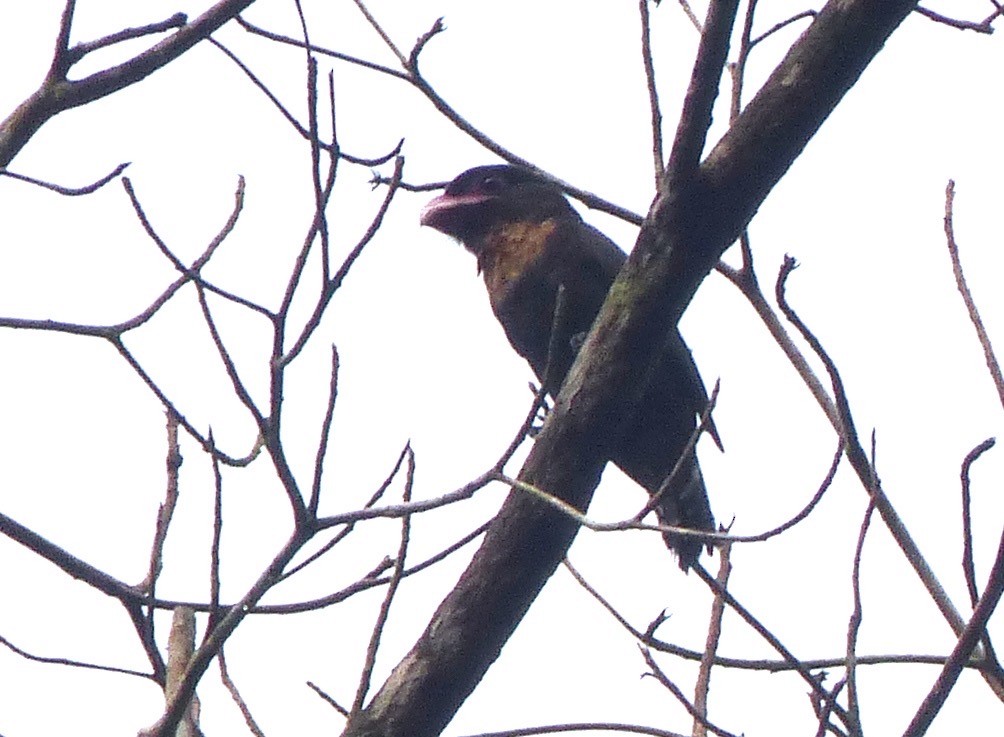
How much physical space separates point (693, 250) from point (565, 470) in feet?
1.58

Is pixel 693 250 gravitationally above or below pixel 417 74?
below

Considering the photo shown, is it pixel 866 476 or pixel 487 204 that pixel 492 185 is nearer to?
pixel 487 204

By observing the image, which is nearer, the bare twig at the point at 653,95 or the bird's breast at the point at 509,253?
the bare twig at the point at 653,95

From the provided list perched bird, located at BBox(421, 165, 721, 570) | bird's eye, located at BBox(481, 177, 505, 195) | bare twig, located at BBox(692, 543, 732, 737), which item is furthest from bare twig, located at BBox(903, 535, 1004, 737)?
bird's eye, located at BBox(481, 177, 505, 195)

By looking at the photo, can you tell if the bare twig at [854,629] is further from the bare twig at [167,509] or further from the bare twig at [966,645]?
the bare twig at [167,509]

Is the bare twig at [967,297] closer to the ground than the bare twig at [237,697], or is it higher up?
higher up

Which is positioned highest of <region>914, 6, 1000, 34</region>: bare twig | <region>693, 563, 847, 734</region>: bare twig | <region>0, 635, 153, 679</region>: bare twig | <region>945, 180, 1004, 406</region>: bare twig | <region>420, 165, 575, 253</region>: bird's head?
<region>420, 165, 575, 253</region>: bird's head

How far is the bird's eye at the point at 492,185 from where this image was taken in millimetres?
5863

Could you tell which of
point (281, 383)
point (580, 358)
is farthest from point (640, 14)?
point (281, 383)

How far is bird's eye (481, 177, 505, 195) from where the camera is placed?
5863 millimetres

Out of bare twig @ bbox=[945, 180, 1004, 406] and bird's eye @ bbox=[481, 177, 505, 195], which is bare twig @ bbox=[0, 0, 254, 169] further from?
Answer: bird's eye @ bbox=[481, 177, 505, 195]

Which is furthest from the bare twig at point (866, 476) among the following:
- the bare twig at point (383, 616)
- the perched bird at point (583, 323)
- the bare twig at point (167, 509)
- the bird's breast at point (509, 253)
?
the bird's breast at point (509, 253)

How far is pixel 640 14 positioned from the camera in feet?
10.0

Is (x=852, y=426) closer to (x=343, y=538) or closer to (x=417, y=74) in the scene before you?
(x=343, y=538)
